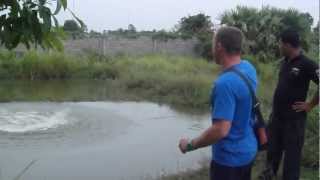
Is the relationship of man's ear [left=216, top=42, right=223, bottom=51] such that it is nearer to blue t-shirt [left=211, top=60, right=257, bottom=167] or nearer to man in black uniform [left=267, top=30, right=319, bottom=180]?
blue t-shirt [left=211, top=60, right=257, bottom=167]

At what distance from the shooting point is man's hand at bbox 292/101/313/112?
19.6ft

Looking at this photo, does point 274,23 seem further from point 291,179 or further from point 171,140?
point 291,179

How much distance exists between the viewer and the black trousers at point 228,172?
387cm

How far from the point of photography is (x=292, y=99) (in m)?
6.06

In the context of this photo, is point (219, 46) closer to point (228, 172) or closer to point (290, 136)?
point (228, 172)

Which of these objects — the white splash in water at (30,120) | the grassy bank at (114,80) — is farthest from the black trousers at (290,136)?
the grassy bank at (114,80)

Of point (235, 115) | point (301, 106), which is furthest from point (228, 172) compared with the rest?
point (301, 106)

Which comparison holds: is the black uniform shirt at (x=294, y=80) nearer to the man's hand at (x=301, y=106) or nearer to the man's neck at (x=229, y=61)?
the man's hand at (x=301, y=106)

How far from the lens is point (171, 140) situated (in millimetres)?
11008

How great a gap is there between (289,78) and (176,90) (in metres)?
12.2

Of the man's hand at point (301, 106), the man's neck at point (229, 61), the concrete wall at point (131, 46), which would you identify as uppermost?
the man's neck at point (229, 61)

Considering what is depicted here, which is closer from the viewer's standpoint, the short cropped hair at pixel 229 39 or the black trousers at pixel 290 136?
the short cropped hair at pixel 229 39

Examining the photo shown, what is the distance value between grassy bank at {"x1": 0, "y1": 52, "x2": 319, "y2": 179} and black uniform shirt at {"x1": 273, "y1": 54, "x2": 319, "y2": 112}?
6.53 m

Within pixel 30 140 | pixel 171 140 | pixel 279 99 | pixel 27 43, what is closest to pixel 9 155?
pixel 30 140
